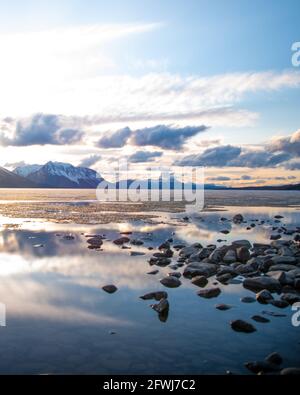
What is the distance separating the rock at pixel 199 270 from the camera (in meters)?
18.8

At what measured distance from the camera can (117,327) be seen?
39.6 feet

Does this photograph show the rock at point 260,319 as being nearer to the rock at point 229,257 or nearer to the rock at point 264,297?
the rock at point 264,297

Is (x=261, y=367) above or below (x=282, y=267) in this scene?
below

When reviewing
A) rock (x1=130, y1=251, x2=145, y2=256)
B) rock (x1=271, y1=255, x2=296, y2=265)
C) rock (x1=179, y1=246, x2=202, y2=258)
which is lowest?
rock (x1=130, y1=251, x2=145, y2=256)

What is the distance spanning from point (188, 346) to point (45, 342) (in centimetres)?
413

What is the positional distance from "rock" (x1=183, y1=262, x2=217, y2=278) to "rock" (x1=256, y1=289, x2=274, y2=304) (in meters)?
3.92

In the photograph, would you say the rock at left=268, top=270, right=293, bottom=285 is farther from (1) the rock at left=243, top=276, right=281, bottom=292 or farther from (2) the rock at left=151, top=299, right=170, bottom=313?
(2) the rock at left=151, top=299, right=170, bottom=313

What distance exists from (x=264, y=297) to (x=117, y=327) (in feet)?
20.6

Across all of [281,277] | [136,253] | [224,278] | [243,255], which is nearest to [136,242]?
[136,253]

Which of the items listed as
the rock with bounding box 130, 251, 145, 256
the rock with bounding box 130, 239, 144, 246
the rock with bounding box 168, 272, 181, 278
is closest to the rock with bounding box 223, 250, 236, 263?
the rock with bounding box 168, 272, 181, 278

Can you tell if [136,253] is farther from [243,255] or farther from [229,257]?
[243,255]

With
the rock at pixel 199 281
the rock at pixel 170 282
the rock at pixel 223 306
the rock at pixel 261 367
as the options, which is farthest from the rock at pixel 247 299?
the rock at pixel 261 367

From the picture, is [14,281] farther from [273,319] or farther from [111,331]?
[273,319]

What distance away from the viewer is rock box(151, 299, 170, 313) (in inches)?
536
